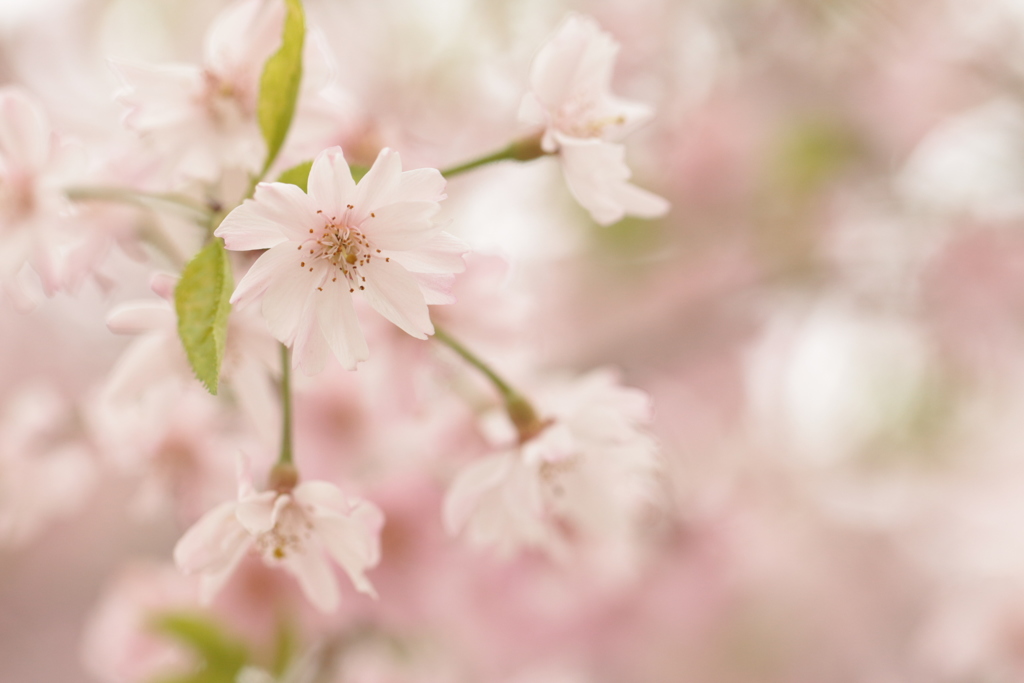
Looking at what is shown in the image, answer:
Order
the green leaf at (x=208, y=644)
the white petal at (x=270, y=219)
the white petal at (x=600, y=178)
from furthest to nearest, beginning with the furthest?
the green leaf at (x=208, y=644) → the white petal at (x=600, y=178) → the white petal at (x=270, y=219)

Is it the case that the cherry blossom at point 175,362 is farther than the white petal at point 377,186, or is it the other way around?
the cherry blossom at point 175,362

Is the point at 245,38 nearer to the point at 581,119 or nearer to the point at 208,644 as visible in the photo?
the point at 581,119

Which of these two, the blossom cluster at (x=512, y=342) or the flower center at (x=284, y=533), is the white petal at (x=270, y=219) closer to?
the blossom cluster at (x=512, y=342)

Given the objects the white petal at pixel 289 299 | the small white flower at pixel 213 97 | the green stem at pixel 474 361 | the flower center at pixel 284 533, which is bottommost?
the flower center at pixel 284 533

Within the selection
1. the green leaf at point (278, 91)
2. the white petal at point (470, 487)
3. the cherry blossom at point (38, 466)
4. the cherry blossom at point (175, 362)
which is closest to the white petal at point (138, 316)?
the cherry blossom at point (175, 362)

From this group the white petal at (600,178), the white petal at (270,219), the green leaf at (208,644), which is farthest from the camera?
the green leaf at (208,644)

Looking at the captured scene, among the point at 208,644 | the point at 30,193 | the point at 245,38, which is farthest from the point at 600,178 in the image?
the point at 208,644
